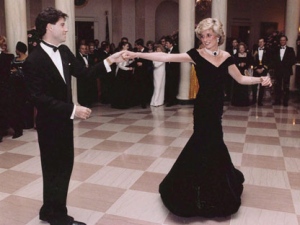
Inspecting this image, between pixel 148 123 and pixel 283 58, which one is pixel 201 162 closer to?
pixel 148 123

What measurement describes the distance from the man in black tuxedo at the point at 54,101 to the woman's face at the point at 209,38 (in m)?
0.75

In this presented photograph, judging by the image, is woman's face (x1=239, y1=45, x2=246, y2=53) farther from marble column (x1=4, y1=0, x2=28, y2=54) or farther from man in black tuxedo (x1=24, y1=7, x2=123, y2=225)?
man in black tuxedo (x1=24, y1=7, x2=123, y2=225)

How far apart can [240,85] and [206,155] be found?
6.36 metres

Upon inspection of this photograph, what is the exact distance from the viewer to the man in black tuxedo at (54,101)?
2.60 meters

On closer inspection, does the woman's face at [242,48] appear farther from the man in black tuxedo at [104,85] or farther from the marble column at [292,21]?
the man in black tuxedo at [104,85]

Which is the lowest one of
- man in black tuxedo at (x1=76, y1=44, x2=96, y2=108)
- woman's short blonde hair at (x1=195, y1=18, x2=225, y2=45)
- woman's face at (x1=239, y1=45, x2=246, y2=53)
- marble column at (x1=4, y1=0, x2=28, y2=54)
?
man in black tuxedo at (x1=76, y1=44, x2=96, y2=108)

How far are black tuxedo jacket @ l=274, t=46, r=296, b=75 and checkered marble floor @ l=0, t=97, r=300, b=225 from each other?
1921 millimetres

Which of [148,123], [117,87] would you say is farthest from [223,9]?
[148,123]

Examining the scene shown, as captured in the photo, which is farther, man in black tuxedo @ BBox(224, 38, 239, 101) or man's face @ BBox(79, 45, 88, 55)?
man in black tuxedo @ BBox(224, 38, 239, 101)

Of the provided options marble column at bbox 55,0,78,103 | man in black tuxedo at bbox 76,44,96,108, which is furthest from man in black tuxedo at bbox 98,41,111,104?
marble column at bbox 55,0,78,103

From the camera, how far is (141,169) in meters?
4.55

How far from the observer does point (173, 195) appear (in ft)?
10.7

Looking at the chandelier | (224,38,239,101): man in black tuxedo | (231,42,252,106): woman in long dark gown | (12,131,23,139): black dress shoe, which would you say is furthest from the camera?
the chandelier

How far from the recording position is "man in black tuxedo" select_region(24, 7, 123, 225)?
2.60 metres
